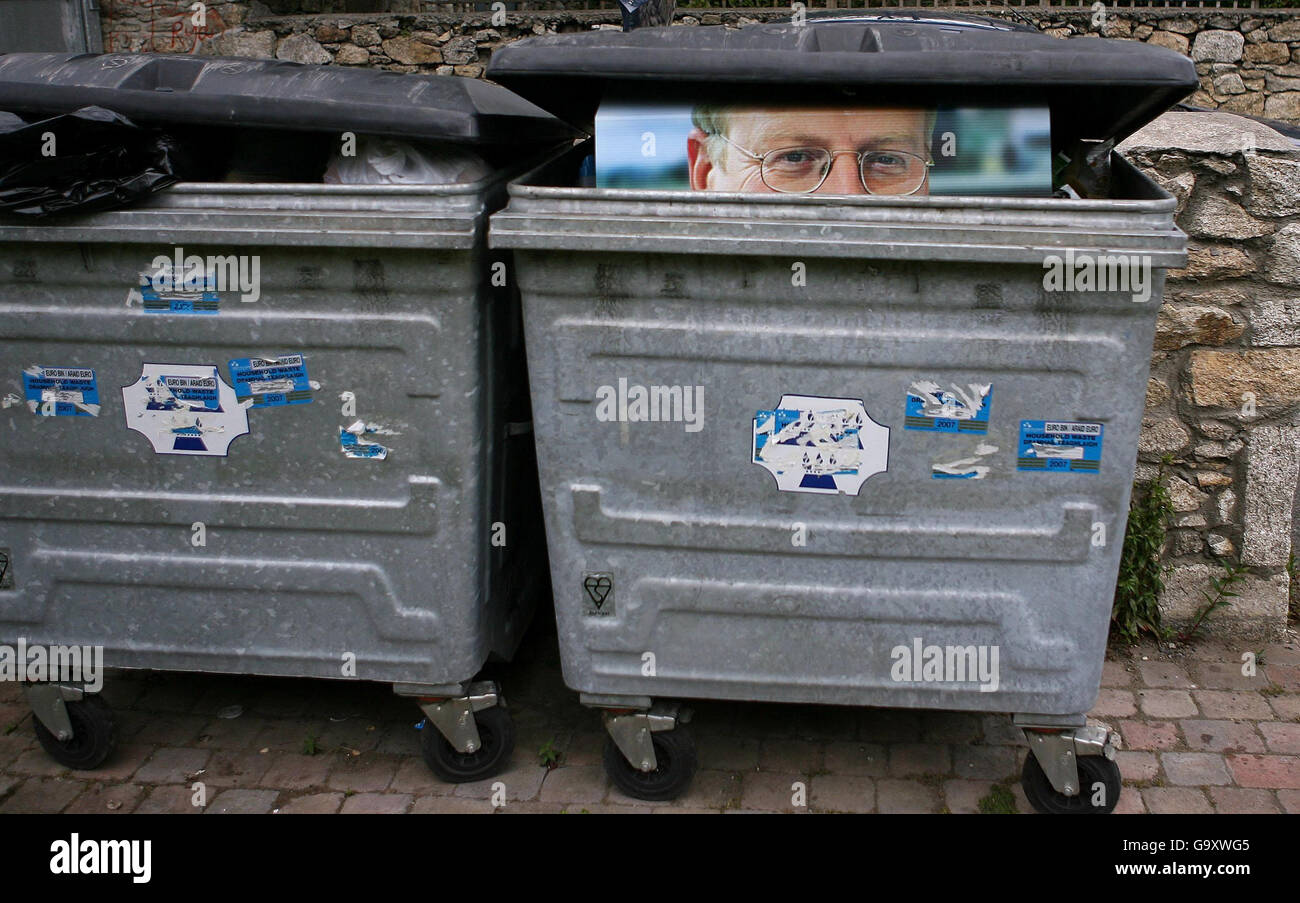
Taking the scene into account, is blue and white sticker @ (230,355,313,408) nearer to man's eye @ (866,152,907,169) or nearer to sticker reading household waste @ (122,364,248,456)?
sticker reading household waste @ (122,364,248,456)

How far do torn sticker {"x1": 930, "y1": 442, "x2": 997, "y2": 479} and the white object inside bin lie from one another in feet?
4.02

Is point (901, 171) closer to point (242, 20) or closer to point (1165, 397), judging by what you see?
point (1165, 397)

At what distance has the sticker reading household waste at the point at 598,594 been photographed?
8.79 ft

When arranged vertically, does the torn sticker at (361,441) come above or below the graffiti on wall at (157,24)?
below

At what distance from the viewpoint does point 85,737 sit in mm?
3043

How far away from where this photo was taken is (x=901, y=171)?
2.50 meters

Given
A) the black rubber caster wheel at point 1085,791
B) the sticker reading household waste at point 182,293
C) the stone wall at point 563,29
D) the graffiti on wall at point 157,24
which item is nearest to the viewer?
the sticker reading household waste at point 182,293

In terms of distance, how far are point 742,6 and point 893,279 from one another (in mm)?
6945

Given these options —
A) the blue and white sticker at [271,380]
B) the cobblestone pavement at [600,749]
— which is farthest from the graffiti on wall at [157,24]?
the blue and white sticker at [271,380]

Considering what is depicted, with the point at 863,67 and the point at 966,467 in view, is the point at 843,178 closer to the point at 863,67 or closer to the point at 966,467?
the point at 863,67

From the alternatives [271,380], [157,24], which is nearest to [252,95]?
[271,380]

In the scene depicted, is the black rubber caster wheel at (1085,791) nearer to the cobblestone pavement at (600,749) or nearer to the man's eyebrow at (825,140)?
the cobblestone pavement at (600,749)

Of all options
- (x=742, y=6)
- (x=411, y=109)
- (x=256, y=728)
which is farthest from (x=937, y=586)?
(x=742, y=6)

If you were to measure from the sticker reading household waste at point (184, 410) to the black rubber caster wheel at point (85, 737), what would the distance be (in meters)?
0.84
